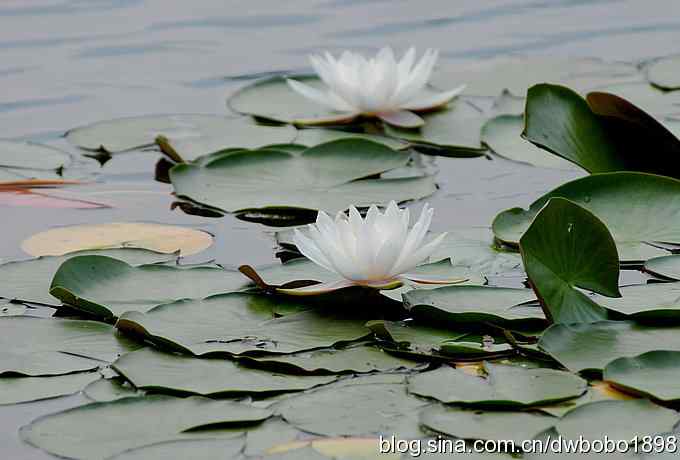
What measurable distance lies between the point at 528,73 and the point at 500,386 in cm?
214

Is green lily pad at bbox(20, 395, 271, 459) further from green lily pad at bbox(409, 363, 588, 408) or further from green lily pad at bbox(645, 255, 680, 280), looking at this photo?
green lily pad at bbox(645, 255, 680, 280)

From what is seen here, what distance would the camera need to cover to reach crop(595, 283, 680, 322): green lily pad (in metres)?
2.07

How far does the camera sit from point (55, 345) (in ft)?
6.97

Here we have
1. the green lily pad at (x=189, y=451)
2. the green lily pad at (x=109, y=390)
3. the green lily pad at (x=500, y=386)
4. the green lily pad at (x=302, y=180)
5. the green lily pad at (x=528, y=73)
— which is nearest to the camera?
the green lily pad at (x=189, y=451)

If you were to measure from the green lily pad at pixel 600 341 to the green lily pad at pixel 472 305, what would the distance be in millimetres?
96

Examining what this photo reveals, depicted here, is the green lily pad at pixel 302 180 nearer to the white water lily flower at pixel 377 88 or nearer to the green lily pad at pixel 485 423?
the white water lily flower at pixel 377 88

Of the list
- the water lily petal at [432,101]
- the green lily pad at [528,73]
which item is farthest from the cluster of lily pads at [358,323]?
the green lily pad at [528,73]

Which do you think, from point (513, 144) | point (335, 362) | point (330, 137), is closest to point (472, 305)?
point (335, 362)

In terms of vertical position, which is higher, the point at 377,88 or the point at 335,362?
the point at 377,88

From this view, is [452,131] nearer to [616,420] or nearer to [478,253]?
[478,253]

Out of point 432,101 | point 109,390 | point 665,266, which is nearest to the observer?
point 109,390

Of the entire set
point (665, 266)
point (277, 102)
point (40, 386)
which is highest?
point (277, 102)

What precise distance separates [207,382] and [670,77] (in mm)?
2217

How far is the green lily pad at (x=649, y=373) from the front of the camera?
71.8 inches
